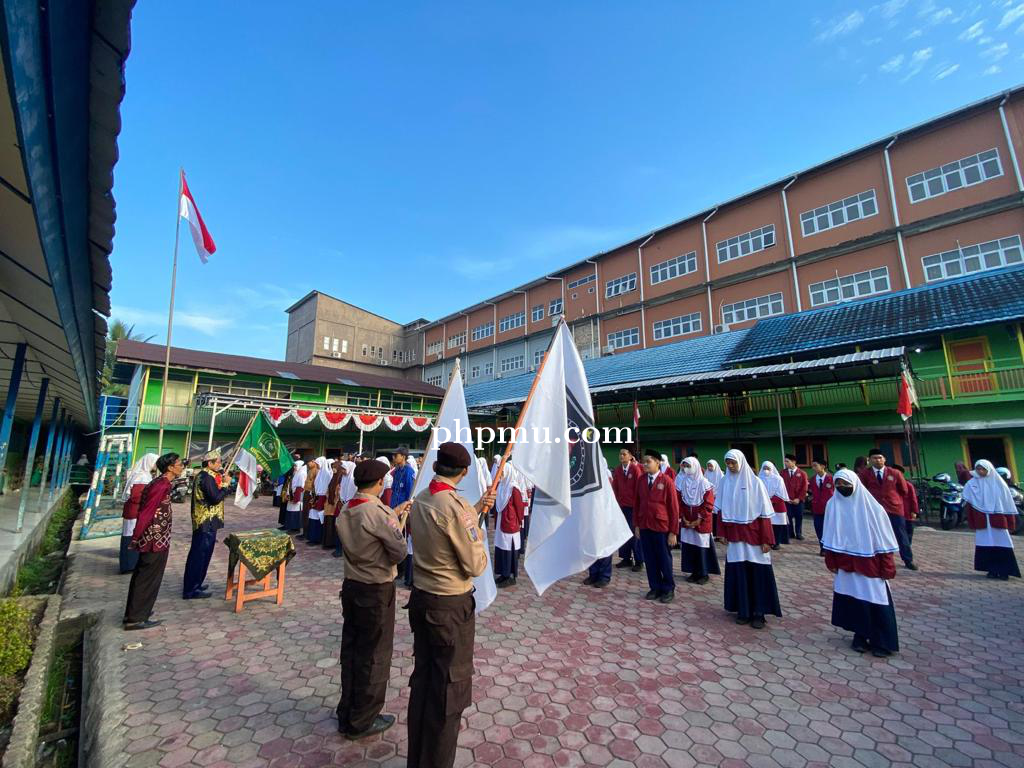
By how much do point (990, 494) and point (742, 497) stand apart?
494 cm

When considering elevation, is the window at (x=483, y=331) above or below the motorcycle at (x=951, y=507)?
above

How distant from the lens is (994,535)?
6809 mm

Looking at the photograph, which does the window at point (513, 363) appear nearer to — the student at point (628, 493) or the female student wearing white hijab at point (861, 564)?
the student at point (628, 493)

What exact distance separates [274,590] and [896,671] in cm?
688

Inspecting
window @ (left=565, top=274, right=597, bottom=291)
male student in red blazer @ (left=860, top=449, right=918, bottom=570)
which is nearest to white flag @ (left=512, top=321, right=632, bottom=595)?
male student in red blazer @ (left=860, top=449, right=918, bottom=570)

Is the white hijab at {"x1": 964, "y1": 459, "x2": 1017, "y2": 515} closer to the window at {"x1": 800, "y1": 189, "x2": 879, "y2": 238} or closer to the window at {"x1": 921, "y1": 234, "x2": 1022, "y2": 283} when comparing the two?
the window at {"x1": 921, "y1": 234, "x2": 1022, "y2": 283}

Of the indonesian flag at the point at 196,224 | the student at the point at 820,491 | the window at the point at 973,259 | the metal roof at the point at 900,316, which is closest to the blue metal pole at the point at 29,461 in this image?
the indonesian flag at the point at 196,224

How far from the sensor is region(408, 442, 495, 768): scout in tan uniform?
251cm

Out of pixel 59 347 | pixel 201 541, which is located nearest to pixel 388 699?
pixel 201 541

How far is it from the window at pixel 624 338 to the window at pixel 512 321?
863 centimetres

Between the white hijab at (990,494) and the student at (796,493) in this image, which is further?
the student at (796,493)

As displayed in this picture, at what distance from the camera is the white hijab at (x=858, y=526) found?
14.4ft

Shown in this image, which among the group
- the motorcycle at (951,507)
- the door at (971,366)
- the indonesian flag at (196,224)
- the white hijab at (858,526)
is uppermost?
the indonesian flag at (196,224)

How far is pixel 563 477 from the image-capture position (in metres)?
3.49
